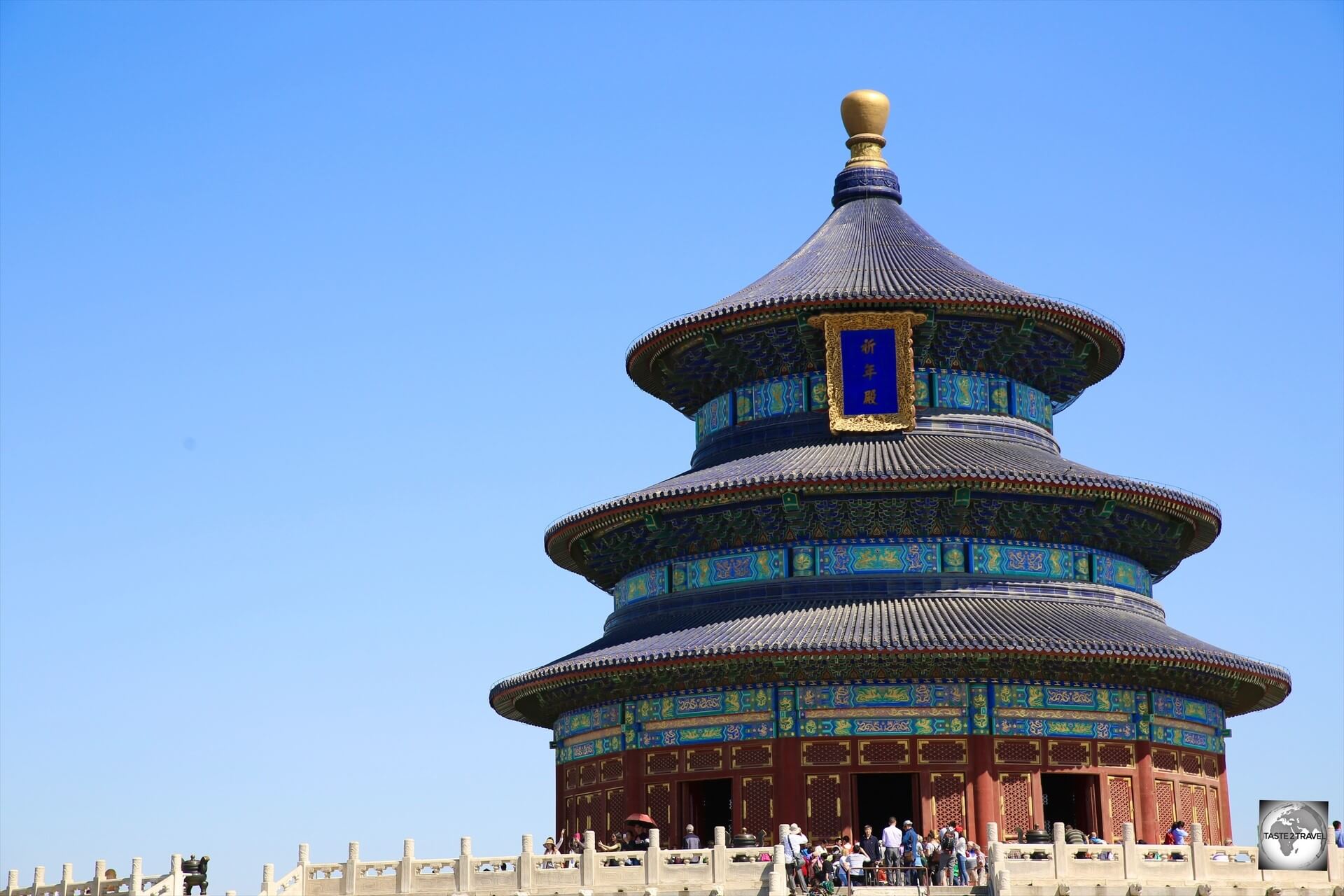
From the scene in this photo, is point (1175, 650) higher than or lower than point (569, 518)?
lower

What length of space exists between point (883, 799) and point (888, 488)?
7.10m

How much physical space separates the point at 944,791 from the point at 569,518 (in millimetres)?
12150

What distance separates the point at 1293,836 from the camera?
37875 mm

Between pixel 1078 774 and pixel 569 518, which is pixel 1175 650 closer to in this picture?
pixel 1078 774

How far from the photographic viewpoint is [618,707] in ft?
160

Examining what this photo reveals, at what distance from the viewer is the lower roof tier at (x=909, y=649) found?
44719 mm

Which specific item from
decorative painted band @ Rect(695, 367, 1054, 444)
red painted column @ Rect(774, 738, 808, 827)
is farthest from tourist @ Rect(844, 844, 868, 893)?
decorative painted band @ Rect(695, 367, 1054, 444)

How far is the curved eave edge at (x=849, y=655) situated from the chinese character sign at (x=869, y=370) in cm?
796

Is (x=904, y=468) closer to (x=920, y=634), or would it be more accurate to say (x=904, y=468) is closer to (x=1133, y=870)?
(x=920, y=634)

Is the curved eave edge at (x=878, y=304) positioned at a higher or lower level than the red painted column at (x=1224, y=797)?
higher

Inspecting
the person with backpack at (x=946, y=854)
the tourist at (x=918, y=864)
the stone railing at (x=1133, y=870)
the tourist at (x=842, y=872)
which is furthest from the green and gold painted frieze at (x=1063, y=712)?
the tourist at (x=842, y=872)

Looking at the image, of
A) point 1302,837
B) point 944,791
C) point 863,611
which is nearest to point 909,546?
point 863,611

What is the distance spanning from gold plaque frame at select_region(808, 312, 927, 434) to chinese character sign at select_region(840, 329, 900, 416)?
92 mm

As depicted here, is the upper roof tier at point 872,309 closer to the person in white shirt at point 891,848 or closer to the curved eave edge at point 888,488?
the curved eave edge at point 888,488
